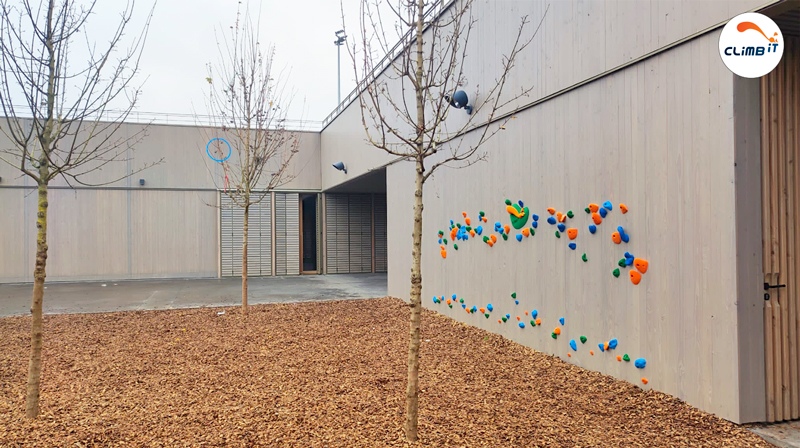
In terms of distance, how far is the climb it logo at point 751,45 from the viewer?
3.04 metres

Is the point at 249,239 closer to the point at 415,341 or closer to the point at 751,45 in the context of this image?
the point at 415,341

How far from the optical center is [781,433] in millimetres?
2953

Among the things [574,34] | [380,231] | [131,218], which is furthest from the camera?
[380,231]

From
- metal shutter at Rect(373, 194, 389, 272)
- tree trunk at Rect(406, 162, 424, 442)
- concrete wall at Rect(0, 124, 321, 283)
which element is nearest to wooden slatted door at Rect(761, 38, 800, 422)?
tree trunk at Rect(406, 162, 424, 442)

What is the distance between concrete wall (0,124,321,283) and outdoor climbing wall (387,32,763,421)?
1117 cm

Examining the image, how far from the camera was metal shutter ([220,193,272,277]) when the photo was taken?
48.6 feet

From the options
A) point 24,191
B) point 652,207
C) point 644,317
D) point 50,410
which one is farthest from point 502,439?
point 24,191

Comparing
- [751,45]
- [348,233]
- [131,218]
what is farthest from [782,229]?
[131,218]

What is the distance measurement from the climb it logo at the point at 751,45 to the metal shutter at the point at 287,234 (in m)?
13.6

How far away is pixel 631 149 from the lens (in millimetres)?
3920

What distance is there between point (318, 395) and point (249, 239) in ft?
38.5

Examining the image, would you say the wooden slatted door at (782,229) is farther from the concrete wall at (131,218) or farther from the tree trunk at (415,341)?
the concrete wall at (131,218)

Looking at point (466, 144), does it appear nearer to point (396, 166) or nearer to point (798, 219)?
point (396, 166)

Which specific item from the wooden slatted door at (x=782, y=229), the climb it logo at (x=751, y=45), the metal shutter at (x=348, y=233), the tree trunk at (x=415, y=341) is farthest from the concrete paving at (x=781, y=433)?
the metal shutter at (x=348, y=233)
